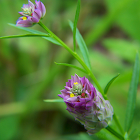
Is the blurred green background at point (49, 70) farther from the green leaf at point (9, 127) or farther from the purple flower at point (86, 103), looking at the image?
the purple flower at point (86, 103)

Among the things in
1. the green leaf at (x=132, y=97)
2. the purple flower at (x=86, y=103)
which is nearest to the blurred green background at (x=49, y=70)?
the green leaf at (x=132, y=97)

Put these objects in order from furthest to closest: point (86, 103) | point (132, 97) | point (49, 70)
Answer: point (49, 70) < point (132, 97) < point (86, 103)

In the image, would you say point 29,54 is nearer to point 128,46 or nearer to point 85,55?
point 128,46

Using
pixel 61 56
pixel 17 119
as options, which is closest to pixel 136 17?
pixel 61 56

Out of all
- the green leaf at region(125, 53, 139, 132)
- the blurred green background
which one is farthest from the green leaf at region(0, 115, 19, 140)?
the green leaf at region(125, 53, 139, 132)

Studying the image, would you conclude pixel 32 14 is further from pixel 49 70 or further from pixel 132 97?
pixel 49 70

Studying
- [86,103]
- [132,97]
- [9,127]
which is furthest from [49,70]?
Result: [86,103]
